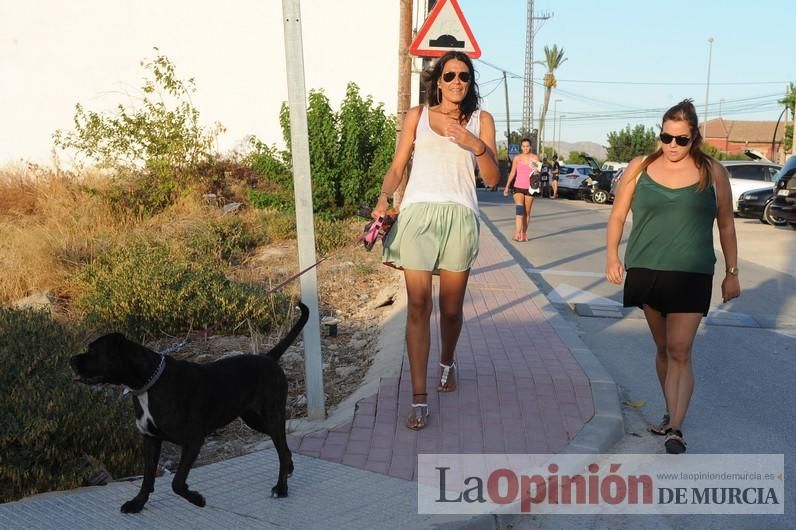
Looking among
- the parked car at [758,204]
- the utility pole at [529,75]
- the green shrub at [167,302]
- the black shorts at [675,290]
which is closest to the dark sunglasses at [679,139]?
the black shorts at [675,290]

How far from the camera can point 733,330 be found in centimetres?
827

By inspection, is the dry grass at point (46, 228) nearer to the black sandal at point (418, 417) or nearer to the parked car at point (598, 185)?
the black sandal at point (418, 417)

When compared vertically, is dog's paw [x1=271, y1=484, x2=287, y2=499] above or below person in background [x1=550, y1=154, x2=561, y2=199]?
above

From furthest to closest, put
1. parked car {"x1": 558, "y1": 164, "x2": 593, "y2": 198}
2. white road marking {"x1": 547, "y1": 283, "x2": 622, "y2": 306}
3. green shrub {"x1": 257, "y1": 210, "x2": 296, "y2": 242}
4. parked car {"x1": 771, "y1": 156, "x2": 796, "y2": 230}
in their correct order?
parked car {"x1": 558, "y1": 164, "x2": 593, "y2": 198} < parked car {"x1": 771, "y1": 156, "x2": 796, "y2": 230} < green shrub {"x1": 257, "y1": 210, "x2": 296, "y2": 242} < white road marking {"x1": 547, "y1": 283, "x2": 622, "y2": 306}

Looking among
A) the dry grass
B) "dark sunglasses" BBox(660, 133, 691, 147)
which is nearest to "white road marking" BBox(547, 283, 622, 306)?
"dark sunglasses" BBox(660, 133, 691, 147)

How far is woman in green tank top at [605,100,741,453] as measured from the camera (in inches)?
180

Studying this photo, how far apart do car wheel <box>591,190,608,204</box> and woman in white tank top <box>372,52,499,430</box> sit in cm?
3011

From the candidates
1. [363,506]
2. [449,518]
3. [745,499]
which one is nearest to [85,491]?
[363,506]

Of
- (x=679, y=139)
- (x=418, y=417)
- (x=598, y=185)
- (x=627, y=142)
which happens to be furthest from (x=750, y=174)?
(x=627, y=142)

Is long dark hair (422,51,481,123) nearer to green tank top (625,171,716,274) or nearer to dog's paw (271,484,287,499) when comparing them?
green tank top (625,171,716,274)

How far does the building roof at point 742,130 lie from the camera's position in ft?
373

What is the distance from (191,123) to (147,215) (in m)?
2.98

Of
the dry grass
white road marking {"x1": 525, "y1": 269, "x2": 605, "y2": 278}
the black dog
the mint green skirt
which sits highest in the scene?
the mint green skirt

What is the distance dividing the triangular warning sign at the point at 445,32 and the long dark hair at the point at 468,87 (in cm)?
300
